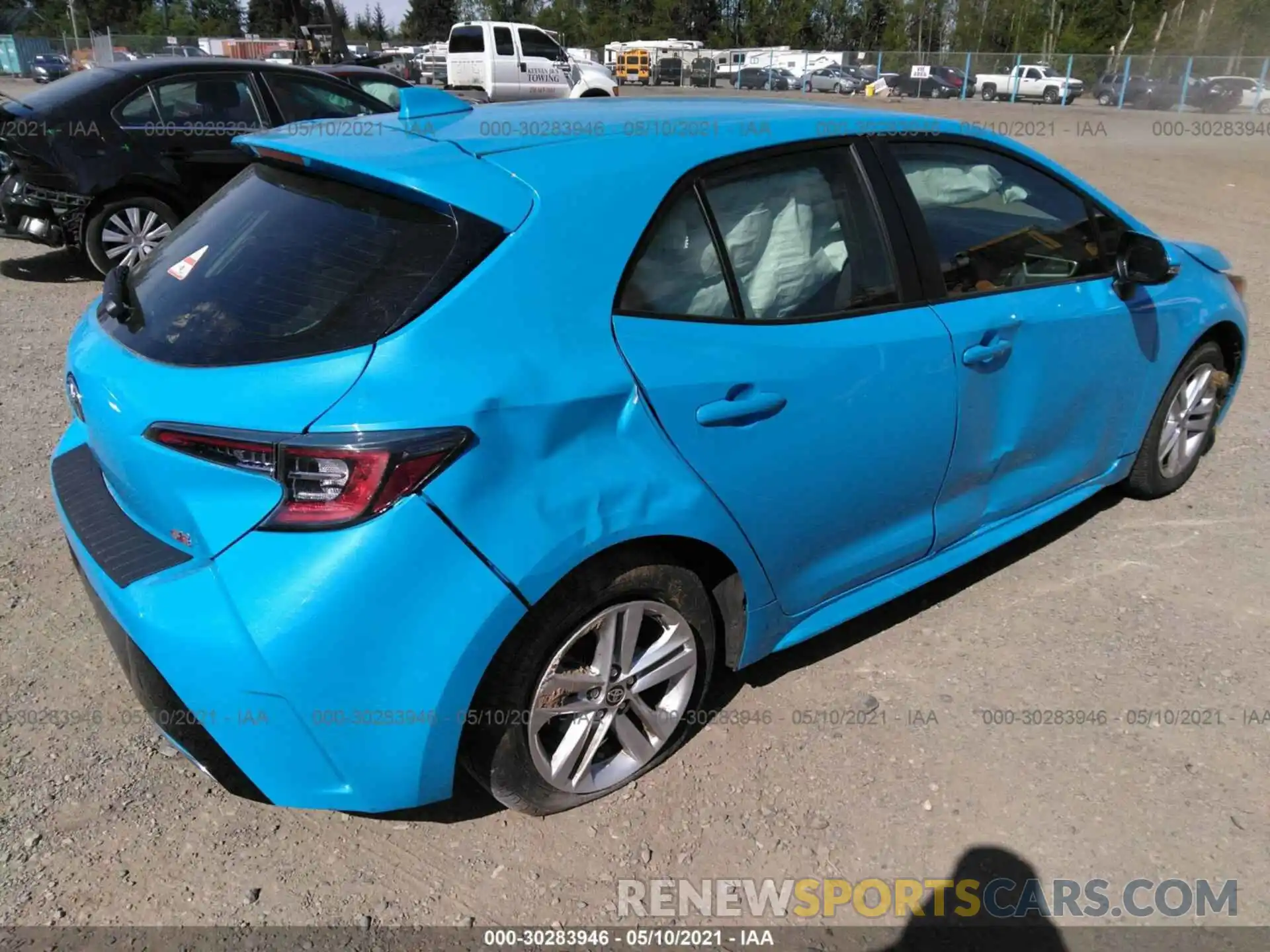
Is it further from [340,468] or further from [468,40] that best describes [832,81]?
[340,468]

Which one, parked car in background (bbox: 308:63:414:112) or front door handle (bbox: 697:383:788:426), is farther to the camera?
→ parked car in background (bbox: 308:63:414:112)

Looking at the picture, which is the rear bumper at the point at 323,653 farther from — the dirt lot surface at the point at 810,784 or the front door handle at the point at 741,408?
the front door handle at the point at 741,408

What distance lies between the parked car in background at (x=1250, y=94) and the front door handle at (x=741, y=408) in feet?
150

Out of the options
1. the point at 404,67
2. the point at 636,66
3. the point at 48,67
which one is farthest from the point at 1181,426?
the point at 48,67

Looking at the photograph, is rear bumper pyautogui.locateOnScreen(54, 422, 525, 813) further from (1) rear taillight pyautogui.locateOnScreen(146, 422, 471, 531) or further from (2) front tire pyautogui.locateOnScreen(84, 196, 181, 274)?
(2) front tire pyautogui.locateOnScreen(84, 196, 181, 274)

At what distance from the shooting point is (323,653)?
1.94m

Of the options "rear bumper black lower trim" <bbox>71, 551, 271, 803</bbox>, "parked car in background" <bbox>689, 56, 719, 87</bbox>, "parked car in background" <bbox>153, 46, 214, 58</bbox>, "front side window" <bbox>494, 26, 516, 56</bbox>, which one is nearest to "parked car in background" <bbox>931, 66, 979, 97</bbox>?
"parked car in background" <bbox>689, 56, 719, 87</bbox>

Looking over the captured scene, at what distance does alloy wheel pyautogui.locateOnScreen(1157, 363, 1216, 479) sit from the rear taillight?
3416 millimetres

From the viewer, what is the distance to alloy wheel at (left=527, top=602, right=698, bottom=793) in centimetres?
235

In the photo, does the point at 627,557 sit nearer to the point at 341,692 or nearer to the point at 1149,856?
the point at 341,692

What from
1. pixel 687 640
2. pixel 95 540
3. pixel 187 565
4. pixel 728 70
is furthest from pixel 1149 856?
pixel 728 70

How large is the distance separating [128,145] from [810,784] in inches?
286

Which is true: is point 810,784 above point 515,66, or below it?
below

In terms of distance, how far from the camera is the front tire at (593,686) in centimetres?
220
